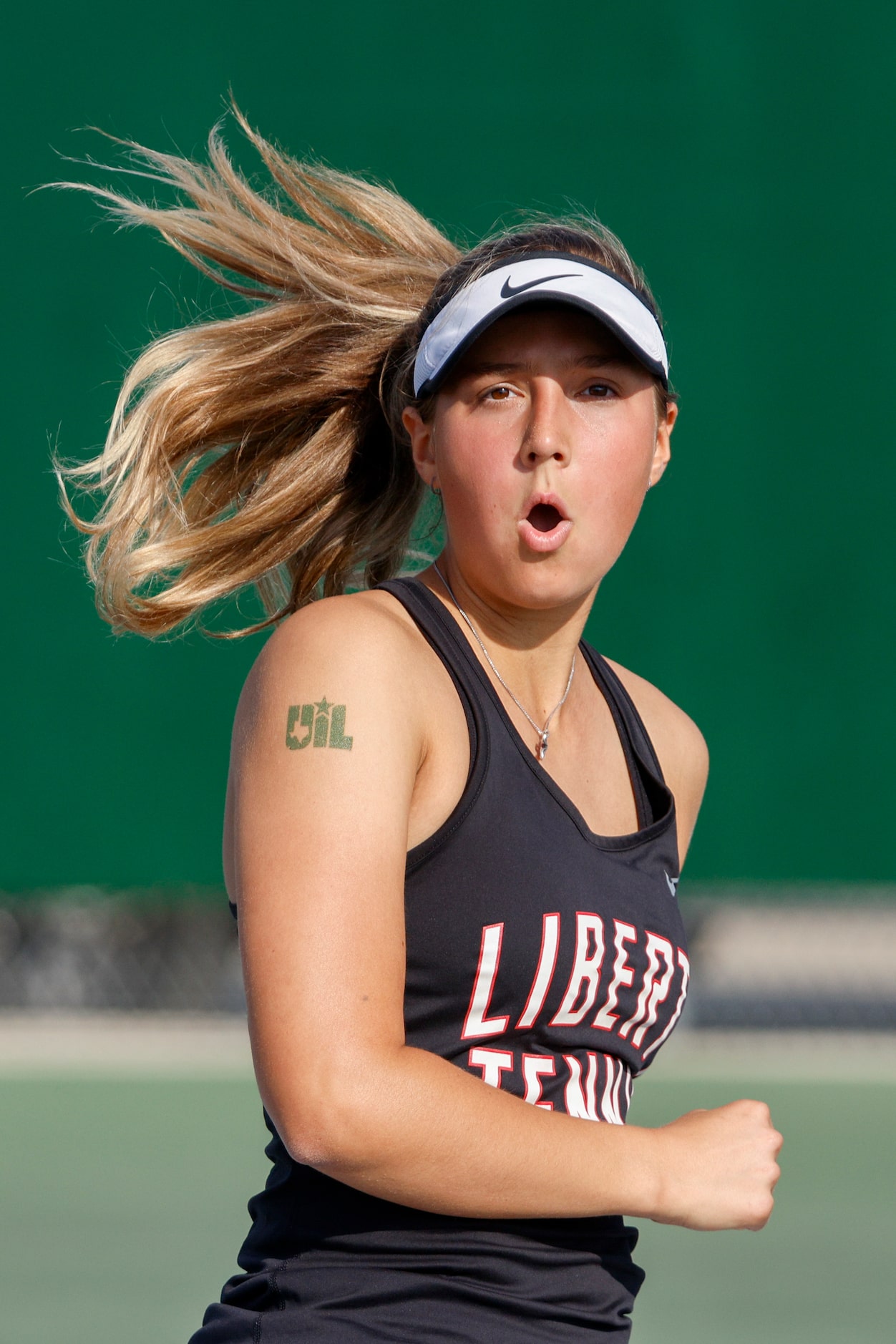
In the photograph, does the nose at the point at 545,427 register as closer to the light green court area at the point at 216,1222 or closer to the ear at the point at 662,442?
the ear at the point at 662,442

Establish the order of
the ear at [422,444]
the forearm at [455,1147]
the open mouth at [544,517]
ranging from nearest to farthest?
the forearm at [455,1147] → the open mouth at [544,517] → the ear at [422,444]

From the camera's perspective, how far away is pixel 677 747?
202cm

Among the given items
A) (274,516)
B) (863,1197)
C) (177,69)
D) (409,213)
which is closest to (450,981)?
(274,516)

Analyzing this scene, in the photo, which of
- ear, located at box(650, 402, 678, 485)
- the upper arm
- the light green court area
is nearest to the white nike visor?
ear, located at box(650, 402, 678, 485)

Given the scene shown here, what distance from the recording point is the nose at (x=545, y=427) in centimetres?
161

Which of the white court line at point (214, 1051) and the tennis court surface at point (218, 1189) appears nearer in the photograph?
the tennis court surface at point (218, 1189)

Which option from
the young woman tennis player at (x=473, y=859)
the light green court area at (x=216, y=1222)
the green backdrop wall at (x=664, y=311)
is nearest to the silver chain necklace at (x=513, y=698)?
the young woman tennis player at (x=473, y=859)

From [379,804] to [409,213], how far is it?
112cm

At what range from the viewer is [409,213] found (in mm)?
2209

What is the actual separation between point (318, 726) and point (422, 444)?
1.73 feet

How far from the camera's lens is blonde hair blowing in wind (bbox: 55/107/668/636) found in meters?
2.03

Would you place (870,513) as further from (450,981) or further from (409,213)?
(450,981)

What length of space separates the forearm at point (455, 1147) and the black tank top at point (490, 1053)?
0.09m

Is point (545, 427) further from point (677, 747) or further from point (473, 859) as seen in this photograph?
point (677, 747)
